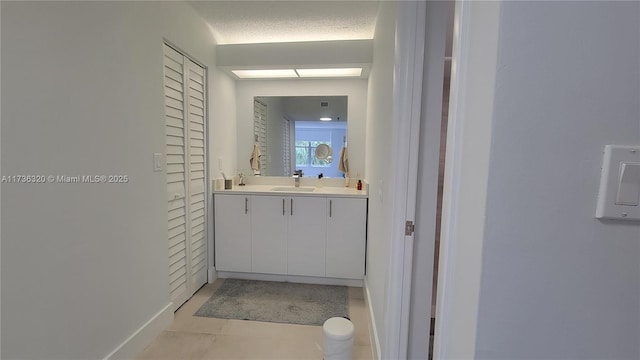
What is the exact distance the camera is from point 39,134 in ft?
3.82

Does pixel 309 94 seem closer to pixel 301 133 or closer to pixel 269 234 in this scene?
pixel 301 133

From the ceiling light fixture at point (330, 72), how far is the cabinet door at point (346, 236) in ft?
4.19

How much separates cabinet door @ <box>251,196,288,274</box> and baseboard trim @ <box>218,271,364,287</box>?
8 cm

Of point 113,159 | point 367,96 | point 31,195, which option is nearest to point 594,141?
point 31,195

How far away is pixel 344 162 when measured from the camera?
10.3ft

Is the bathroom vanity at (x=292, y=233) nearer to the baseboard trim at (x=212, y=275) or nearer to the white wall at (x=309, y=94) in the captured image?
the baseboard trim at (x=212, y=275)

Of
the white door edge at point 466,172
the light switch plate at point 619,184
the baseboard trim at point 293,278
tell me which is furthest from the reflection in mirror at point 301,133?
the light switch plate at point 619,184

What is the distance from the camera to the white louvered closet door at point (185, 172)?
6.79ft

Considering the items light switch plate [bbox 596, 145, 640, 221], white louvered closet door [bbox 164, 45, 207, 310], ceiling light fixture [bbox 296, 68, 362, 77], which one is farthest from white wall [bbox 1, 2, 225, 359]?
light switch plate [bbox 596, 145, 640, 221]

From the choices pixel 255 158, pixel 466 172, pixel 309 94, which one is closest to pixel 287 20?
pixel 309 94

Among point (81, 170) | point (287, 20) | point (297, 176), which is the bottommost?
point (297, 176)

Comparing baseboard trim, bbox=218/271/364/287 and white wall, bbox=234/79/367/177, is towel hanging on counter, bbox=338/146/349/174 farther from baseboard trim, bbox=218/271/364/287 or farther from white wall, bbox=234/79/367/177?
baseboard trim, bbox=218/271/364/287

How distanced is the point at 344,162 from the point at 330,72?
3.11 ft

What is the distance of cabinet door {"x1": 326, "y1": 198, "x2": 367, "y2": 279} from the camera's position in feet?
8.58
